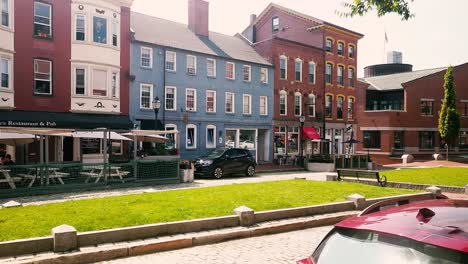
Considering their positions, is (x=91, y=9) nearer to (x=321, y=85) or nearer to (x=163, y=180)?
(x=163, y=180)

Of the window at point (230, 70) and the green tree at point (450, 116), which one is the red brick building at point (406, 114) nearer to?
the green tree at point (450, 116)

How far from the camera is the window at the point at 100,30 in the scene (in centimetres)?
2450

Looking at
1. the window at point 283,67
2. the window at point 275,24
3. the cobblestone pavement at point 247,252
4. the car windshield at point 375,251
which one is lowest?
the cobblestone pavement at point 247,252

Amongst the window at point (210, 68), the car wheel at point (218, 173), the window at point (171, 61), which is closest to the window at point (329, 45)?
the window at point (210, 68)

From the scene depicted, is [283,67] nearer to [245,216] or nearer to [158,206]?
[158,206]

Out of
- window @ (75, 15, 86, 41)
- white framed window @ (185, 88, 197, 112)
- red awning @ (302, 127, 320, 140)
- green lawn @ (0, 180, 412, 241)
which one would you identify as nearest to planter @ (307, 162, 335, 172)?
red awning @ (302, 127, 320, 140)

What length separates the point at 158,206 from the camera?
10.9m

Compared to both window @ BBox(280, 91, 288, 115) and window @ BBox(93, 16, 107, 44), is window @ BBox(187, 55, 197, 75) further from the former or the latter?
window @ BBox(280, 91, 288, 115)

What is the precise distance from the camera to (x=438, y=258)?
271cm

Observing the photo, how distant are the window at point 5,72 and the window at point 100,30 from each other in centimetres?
508

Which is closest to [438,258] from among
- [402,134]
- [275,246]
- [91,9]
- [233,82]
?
[275,246]

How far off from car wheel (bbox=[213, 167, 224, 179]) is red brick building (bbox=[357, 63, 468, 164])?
2481 centimetres

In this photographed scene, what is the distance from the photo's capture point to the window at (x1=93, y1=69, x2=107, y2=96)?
2453 cm

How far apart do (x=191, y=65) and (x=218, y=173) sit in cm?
1066
